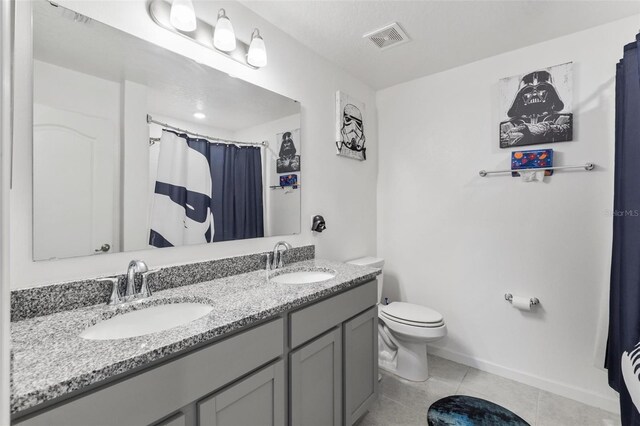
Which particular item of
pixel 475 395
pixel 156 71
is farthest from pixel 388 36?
pixel 475 395

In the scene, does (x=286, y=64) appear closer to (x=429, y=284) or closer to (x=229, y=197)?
(x=229, y=197)

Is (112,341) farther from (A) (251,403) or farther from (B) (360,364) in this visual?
(B) (360,364)

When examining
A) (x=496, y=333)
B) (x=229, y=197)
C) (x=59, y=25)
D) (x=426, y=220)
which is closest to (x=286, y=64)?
(x=229, y=197)

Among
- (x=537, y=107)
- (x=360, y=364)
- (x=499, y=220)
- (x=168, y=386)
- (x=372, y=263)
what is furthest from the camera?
(x=372, y=263)

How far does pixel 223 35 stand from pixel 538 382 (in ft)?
9.82

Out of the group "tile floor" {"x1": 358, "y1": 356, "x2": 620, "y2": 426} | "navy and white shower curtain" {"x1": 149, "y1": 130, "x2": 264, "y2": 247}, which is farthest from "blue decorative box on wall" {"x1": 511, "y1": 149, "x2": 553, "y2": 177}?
"navy and white shower curtain" {"x1": 149, "y1": 130, "x2": 264, "y2": 247}

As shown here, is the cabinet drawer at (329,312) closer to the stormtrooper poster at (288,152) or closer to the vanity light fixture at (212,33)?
the stormtrooper poster at (288,152)

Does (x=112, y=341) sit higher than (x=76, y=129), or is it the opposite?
(x=76, y=129)

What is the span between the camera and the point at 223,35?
5.01ft

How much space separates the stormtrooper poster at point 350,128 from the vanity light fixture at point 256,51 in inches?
33.2

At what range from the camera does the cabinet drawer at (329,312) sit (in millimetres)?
1298

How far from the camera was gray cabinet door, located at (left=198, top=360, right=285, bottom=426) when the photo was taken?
0.96 meters

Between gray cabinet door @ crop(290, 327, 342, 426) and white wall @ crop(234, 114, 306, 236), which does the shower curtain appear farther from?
white wall @ crop(234, 114, 306, 236)

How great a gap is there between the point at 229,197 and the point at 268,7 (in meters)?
1.13
